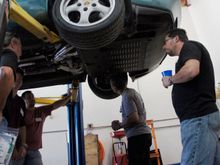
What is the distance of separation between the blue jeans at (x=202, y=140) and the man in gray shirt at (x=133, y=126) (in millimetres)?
959

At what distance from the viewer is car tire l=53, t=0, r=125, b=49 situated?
1369 millimetres

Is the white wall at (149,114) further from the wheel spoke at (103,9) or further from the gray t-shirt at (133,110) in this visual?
the wheel spoke at (103,9)

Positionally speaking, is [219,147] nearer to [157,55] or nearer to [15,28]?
[157,55]

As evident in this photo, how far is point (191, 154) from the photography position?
62.3 inches

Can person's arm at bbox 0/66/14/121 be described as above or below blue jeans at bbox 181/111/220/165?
above

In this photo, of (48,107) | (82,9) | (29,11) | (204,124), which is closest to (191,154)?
(204,124)

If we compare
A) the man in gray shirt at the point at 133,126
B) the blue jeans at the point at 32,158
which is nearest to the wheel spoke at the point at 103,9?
the man in gray shirt at the point at 133,126

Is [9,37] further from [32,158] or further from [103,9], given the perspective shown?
[32,158]

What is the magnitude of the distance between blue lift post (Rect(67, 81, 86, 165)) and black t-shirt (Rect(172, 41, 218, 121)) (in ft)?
4.03

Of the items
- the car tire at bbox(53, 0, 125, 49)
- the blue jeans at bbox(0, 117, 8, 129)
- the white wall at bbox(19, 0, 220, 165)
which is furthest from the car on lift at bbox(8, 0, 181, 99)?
the white wall at bbox(19, 0, 220, 165)

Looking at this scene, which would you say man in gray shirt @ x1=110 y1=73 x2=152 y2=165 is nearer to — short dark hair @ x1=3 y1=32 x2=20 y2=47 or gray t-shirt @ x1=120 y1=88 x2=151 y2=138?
gray t-shirt @ x1=120 y1=88 x2=151 y2=138

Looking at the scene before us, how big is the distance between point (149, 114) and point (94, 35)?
4043 millimetres

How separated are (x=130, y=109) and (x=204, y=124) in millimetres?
1081

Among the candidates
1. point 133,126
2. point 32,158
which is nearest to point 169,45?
point 133,126
